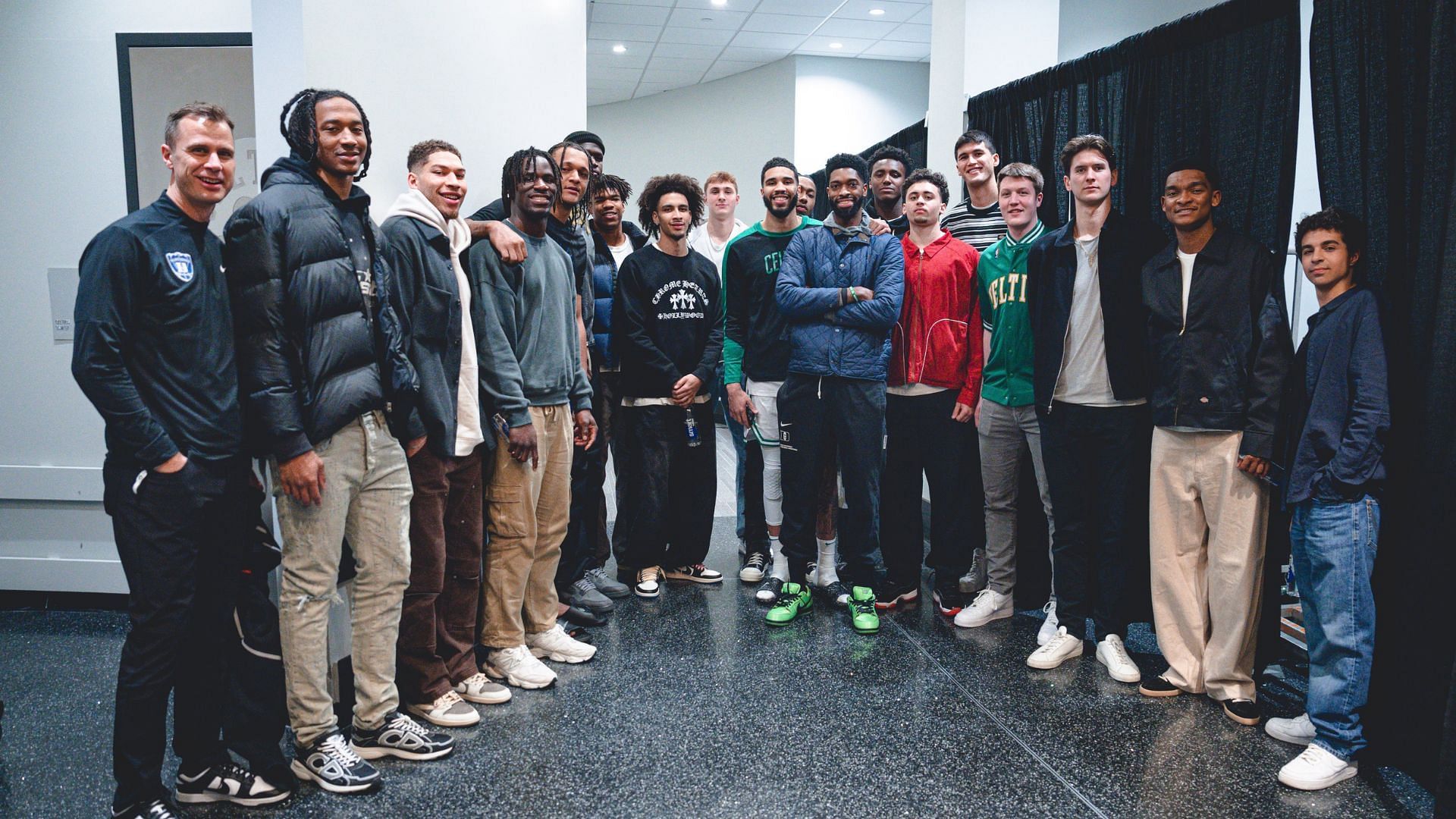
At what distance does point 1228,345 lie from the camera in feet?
8.41

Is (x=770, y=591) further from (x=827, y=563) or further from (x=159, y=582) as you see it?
(x=159, y=582)

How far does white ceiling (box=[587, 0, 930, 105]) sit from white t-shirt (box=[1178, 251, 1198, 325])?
5.24m

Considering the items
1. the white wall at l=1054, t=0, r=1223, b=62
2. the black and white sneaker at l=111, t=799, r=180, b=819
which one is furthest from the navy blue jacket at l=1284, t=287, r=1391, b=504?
the white wall at l=1054, t=0, r=1223, b=62

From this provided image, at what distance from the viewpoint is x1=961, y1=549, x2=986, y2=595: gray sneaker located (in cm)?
354

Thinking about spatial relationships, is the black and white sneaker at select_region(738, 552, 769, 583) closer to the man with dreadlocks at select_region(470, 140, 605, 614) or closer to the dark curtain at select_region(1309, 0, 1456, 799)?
the man with dreadlocks at select_region(470, 140, 605, 614)

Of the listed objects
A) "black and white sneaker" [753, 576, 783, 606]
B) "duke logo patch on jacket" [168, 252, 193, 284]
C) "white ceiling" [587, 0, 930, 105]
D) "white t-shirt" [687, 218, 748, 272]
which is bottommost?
"black and white sneaker" [753, 576, 783, 606]

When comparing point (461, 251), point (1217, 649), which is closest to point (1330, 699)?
point (1217, 649)

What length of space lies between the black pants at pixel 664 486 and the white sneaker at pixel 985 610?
1.07m

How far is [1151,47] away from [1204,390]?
1.37m

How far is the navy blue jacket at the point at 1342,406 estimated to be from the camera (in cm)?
220

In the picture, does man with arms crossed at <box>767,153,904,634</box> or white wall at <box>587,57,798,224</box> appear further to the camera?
white wall at <box>587,57,798,224</box>

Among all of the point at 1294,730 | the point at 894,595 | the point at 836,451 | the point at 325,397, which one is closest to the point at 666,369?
the point at 836,451

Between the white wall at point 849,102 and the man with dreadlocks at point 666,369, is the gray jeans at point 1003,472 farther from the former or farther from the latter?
the white wall at point 849,102

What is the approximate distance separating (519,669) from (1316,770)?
2149mm
